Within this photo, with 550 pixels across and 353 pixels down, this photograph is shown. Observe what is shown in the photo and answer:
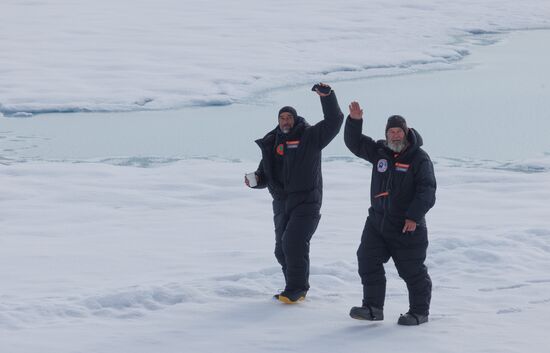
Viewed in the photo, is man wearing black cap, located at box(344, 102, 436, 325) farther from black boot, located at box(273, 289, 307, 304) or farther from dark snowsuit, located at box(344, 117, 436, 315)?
black boot, located at box(273, 289, 307, 304)

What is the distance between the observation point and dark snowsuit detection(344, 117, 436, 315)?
5848 millimetres

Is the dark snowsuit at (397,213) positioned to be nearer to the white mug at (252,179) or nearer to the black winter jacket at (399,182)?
the black winter jacket at (399,182)

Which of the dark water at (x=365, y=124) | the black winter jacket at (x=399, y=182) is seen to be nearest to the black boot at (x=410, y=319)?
the black winter jacket at (x=399, y=182)

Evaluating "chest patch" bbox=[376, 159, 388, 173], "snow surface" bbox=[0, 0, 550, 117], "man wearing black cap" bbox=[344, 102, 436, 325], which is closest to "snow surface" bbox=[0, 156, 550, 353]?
"man wearing black cap" bbox=[344, 102, 436, 325]

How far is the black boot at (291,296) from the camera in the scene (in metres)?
6.47

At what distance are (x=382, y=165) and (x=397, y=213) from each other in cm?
29

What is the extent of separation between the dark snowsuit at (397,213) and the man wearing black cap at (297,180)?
34 cm

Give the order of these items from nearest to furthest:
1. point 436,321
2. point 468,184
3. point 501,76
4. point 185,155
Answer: point 436,321
point 468,184
point 185,155
point 501,76

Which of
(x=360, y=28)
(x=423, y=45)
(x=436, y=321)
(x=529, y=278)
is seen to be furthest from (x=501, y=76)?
(x=436, y=321)

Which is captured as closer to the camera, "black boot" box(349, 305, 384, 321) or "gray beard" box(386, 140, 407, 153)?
"gray beard" box(386, 140, 407, 153)

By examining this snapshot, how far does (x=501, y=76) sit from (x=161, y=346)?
1684cm

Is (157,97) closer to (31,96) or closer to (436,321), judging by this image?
(31,96)

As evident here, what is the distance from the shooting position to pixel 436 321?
20.2ft

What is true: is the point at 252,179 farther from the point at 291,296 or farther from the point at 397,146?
the point at 397,146
